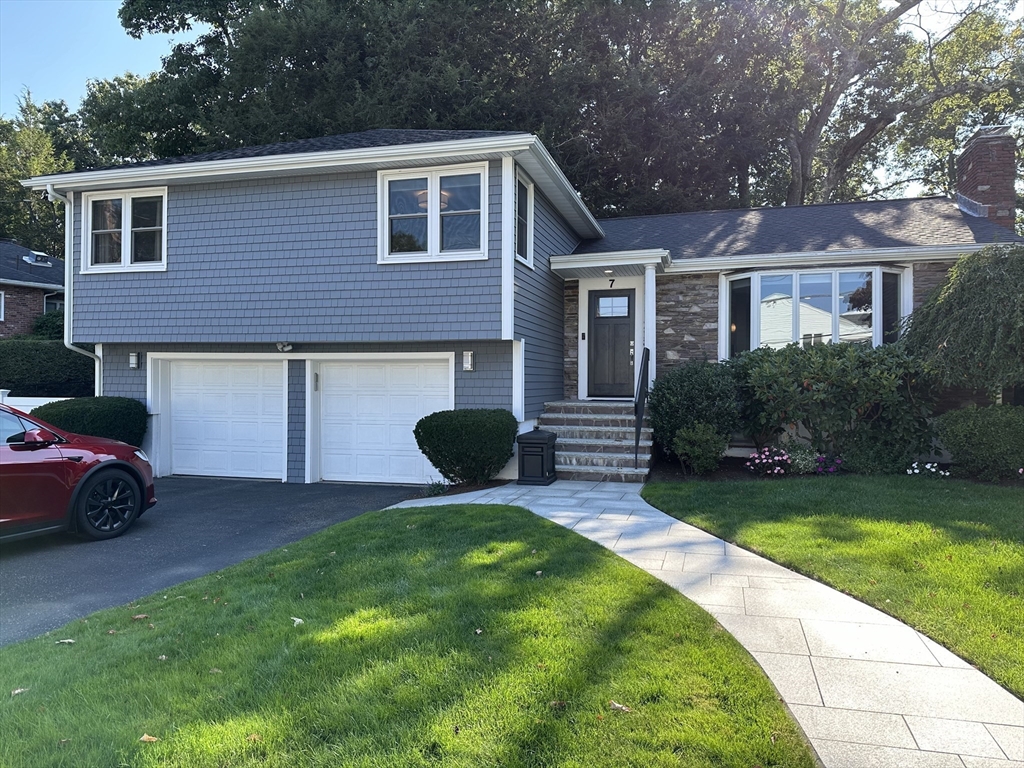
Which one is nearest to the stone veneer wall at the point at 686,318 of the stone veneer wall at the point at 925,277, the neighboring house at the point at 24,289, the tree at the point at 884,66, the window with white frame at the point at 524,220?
the window with white frame at the point at 524,220

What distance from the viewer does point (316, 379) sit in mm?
9898

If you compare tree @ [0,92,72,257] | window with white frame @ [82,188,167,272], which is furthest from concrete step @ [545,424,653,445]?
tree @ [0,92,72,257]

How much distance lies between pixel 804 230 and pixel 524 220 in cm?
584

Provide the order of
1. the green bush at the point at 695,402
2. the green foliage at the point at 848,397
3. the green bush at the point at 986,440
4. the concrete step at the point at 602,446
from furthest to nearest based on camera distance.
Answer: the concrete step at the point at 602,446 → the green bush at the point at 695,402 → the green foliage at the point at 848,397 → the green bush at the point at 986,440

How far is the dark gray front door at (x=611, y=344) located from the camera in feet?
36.6

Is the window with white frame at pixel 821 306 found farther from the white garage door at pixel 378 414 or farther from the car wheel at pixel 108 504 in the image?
the car wheel at pixel 108 504

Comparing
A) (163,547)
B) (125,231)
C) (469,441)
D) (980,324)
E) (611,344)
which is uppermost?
(125,231)

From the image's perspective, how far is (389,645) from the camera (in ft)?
10.6

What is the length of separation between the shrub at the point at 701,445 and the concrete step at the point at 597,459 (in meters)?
0.55

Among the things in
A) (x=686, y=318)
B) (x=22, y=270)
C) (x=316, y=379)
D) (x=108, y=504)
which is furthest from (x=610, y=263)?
(x=22, y=270)

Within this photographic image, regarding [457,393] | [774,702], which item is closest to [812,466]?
[457,393]

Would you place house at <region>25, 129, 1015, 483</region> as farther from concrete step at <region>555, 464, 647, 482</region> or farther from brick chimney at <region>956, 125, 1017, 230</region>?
brick chimney at <region>956, 125, 1017, 230</region>

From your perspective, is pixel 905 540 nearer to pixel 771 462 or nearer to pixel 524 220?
pixel 771 462

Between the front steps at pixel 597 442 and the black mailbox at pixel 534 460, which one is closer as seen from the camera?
the black mailbox at pixel 534 460
